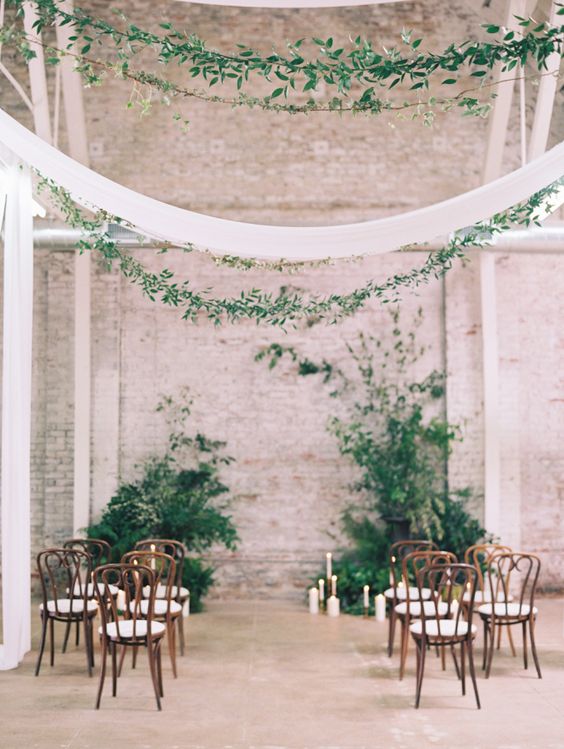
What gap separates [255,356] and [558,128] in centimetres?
438

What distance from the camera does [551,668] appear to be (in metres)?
6.23

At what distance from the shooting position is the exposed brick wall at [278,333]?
29.9ft

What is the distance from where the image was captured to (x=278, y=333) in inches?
365

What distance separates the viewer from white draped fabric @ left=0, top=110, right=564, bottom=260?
15.5ft

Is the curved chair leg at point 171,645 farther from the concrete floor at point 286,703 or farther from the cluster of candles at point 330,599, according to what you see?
the cluster of candles at point 330,599

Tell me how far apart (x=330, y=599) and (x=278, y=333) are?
3022 mm

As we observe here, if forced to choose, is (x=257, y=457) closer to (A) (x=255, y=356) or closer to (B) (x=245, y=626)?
(A) (x=255, y=356)

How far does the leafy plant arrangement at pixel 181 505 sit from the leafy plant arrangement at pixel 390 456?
126 centimetres

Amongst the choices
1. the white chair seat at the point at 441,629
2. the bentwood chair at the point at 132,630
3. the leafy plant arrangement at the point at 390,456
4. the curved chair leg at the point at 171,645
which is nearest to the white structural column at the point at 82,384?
the leafy plant arrangement at the point at 390,456

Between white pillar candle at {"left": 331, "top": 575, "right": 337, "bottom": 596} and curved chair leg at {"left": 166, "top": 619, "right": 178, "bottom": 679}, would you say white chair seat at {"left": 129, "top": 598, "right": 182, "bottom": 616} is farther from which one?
white pillar candle at {"left": 331, "top": 575, "right": 337, "bottom": 596}

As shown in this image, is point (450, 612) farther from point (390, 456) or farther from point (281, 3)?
point (281, 3)

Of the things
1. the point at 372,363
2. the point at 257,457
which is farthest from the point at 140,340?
the point at 372,363

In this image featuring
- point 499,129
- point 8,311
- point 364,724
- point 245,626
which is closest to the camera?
point 364,724

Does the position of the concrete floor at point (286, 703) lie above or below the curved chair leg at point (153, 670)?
below
